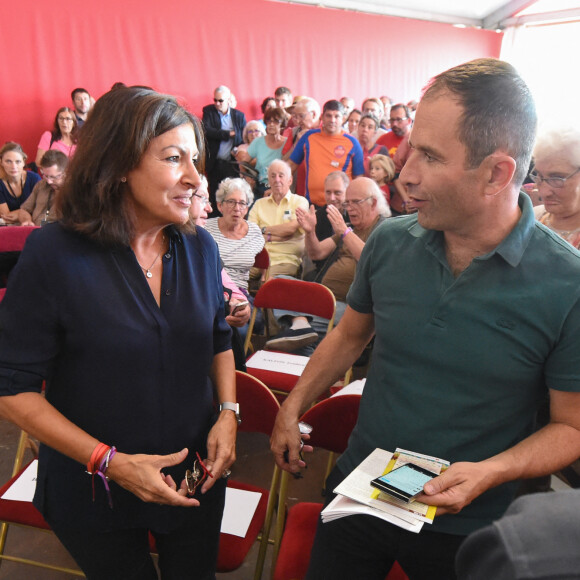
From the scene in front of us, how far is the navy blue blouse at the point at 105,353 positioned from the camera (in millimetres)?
1003

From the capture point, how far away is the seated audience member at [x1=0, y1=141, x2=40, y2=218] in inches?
194

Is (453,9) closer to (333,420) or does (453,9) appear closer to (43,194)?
(43,194)

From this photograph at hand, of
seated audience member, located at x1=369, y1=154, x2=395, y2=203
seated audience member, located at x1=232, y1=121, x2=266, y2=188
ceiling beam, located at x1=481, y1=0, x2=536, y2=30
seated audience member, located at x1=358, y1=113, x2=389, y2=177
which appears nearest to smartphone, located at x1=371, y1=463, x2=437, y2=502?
seated audience member, located at x1=369, y1=154, x2=395, y2=203

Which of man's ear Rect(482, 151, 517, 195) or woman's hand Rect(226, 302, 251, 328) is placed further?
woman's hand Rect(226, 302, 251, 328)

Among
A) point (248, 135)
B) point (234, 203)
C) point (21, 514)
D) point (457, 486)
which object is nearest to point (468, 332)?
point (457, 486)

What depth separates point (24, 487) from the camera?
1651 mm

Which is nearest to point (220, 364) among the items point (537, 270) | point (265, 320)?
point (537, 270)

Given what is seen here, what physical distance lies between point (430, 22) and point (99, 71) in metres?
7.13

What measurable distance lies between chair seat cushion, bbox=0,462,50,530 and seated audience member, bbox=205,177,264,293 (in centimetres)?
229

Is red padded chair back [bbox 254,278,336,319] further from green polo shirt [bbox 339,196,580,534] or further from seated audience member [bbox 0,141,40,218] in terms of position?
seated audience member [bbox 0,141,40,218]

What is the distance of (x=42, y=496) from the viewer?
114 cm

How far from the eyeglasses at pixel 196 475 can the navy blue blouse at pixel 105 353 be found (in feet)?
0.09

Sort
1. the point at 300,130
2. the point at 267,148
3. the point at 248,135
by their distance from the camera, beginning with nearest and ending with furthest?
the point at 300,130, the point at 267,148, the point at 248,135

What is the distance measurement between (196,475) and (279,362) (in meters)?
1.59
